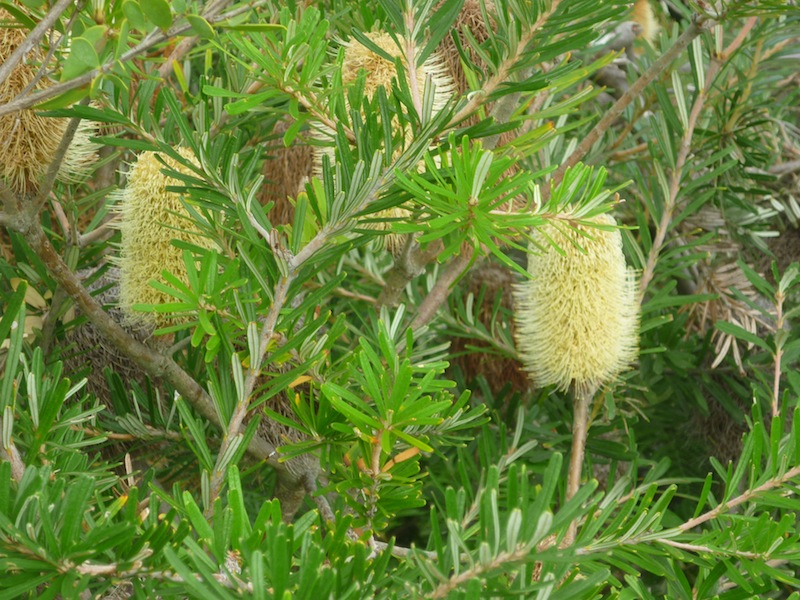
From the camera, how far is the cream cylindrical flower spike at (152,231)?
1.70ft

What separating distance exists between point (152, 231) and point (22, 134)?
109 millimetres

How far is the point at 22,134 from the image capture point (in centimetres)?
54

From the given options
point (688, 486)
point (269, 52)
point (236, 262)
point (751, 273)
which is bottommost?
point (688, 486)

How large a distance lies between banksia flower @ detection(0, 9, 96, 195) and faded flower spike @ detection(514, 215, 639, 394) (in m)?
0.35

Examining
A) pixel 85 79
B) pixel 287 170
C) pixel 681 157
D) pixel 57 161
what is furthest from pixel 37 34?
pixel 681 157

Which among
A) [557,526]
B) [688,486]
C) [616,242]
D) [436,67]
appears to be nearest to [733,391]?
[688,486]

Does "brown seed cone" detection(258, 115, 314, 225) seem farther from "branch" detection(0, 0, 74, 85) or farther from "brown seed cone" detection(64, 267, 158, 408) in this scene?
"branch" detection(0, 0, 74, 85)

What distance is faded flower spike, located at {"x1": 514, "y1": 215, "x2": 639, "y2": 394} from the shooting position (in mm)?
662

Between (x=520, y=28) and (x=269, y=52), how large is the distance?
0.49 feet

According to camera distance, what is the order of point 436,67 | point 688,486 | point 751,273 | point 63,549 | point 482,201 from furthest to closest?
1. point 688,486
2. point 751,273
3. point 436,67
4. point 482,201
5. point 63,549

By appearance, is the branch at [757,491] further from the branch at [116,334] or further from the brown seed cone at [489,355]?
the brown seed cone at [489,355]

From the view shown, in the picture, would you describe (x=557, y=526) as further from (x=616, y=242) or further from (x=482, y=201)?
(x=616, y=242)

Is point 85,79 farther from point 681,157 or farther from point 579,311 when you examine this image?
point 681,157

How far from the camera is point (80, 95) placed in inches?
15.1
